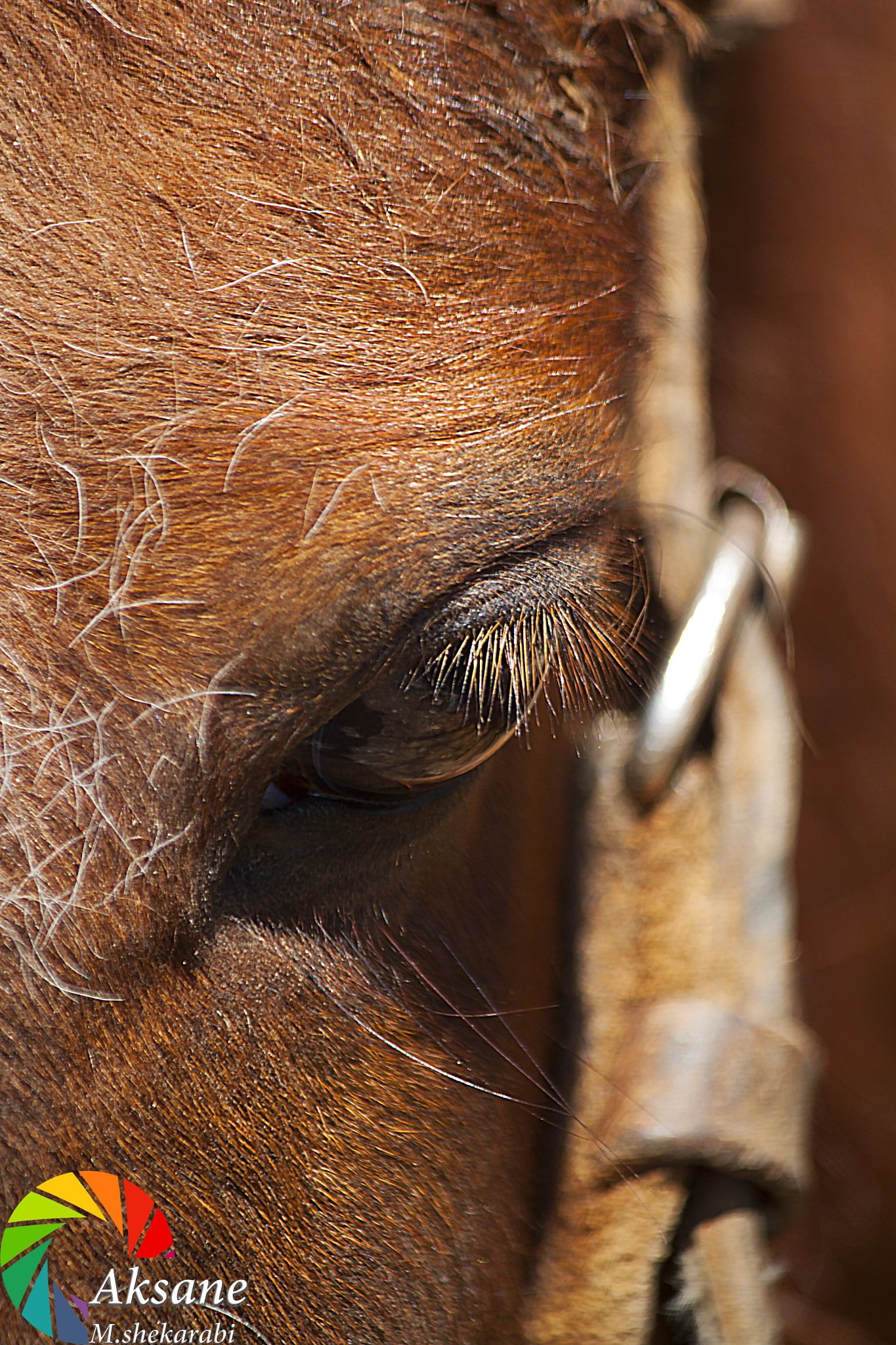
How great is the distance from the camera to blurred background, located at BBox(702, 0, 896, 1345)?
2.12 feet

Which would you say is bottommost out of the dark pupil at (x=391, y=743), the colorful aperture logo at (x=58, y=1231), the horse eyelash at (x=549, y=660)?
the colorful aperture logo at (x=58, y=1231)

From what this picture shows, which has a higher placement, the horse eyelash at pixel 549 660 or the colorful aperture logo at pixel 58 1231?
the horse eyelash at pixel 549 660

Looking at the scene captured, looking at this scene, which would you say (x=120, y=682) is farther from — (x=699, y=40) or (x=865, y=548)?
(x=865, y=548)

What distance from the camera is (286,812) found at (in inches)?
12.1

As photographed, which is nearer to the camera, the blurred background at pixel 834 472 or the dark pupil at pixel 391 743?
the dark pupil at pixel 391 743

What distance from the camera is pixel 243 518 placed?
27 cm

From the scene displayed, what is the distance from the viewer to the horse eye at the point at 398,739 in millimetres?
302

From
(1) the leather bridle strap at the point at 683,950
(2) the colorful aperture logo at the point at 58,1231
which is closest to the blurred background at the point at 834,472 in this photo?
(1) the leather bridle strap at the point at 683,950

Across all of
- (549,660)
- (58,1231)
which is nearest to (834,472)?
(549,660)

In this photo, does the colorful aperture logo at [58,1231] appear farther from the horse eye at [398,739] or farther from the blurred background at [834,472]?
the blurred background at [834,472]

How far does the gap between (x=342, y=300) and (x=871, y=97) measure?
573 millimetres

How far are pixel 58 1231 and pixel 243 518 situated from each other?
0.73 feet

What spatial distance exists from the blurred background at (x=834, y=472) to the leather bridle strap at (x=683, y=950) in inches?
7.9

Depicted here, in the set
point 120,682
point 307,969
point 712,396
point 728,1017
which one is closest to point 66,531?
point 120,682
